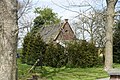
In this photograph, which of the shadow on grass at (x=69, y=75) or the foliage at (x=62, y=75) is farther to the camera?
the shadow on grass at (x=69, y=75)

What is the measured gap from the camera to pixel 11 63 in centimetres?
283

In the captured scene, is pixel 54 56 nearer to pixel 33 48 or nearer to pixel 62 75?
pixel 33 48

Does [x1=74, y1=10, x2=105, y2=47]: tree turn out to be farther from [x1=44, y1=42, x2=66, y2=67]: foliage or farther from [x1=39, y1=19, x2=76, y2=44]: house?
[x1=44, y1=42, x2=66, y2=67]: foliage

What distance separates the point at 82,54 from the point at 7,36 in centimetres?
2025

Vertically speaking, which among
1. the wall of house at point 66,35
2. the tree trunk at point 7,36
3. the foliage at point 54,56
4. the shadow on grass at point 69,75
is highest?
the wall of house at point 66,35

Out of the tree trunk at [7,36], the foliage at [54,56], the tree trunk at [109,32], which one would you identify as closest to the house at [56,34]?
the foliage at [54,56]

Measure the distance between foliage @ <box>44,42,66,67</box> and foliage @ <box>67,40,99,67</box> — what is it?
64cm

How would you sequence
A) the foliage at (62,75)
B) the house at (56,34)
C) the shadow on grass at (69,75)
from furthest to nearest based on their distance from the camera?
the house at (56,34) < the shadow on grass at (69,75) < the foliage at (62,75)

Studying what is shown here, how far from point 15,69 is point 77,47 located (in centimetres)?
2021

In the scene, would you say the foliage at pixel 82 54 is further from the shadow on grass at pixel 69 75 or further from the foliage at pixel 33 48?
the shadow on grass at pixel 69 75

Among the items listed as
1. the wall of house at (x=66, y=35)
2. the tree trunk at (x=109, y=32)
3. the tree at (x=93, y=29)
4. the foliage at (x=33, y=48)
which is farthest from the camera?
the tree at (x=93, y=29)

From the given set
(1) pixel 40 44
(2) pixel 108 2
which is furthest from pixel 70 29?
(2) pixel 108 2

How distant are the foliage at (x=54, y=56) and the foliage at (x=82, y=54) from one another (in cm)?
64

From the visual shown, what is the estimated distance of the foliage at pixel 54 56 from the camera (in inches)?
897
